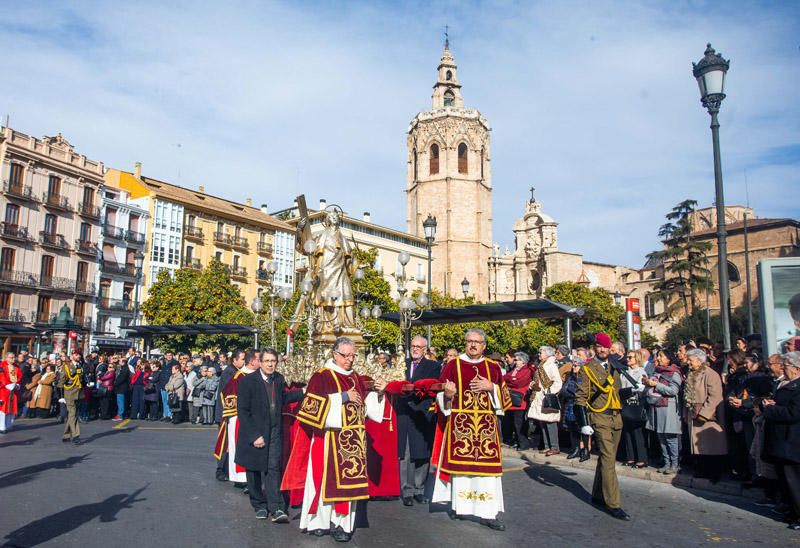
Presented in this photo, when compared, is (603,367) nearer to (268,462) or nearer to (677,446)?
(677,446)

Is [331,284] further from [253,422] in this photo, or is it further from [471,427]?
[471,427]

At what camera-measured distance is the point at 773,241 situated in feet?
225

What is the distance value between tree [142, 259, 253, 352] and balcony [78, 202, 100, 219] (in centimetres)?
761

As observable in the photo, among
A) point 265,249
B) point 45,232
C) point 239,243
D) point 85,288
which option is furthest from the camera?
point 265,249

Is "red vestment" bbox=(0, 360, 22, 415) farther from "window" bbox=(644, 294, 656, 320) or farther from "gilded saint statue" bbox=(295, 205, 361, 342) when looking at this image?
"window" bbox=(644, 294, 656, 320)

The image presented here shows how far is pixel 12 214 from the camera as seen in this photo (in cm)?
4100

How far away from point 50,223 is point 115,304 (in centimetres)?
731

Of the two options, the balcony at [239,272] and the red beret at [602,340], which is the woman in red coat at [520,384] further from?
the balcony at [239,272]

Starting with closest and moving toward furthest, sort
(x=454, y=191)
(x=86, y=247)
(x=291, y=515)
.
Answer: (x=291, y=515), (x=86, y=247), (x=454, y=191)

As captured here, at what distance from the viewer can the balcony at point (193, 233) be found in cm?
5281

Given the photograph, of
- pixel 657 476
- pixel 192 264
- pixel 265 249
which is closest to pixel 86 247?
pixel 192 264

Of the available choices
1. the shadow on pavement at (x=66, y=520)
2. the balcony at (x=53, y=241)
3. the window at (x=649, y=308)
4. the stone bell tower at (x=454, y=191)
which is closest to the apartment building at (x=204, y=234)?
the balcony at (x=53, y=241)

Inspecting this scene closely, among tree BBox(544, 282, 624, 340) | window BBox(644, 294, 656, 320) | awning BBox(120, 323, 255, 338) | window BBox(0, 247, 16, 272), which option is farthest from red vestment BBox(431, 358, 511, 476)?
window BBox(644, 294, 656, 320)

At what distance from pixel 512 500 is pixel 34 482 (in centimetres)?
675
